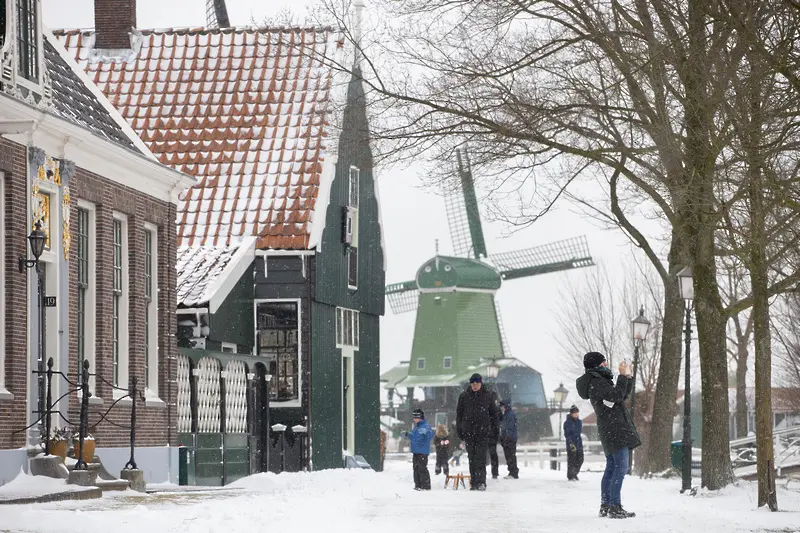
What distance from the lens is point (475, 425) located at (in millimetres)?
23312

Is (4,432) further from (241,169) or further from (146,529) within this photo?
(241,169)

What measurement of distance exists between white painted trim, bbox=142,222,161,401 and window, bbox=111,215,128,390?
3.63 ft

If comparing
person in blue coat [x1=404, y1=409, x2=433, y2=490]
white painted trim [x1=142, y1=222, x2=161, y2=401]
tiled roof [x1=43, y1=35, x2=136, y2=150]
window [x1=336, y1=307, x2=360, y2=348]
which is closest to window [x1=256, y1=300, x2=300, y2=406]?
window [x1=336, y1=307, x2=360, y2=348]

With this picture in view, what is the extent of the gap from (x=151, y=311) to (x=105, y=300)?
2.21 m

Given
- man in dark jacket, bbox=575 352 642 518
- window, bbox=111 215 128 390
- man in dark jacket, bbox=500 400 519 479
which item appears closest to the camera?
man in dark jacket, bbox=575 352 642 518

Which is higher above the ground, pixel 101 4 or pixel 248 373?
pixel 101 4

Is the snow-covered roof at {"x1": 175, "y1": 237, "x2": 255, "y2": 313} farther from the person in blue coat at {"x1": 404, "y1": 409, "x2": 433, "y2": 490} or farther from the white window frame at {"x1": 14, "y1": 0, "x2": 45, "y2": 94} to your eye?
the white window frame at {"x1": 14, "y1": 0, "x2": 45, "y2": 94}

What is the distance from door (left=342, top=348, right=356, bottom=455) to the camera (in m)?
34.1

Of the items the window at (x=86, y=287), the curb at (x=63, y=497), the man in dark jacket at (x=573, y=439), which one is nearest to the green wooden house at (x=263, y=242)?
the window at (x=86, y=287)

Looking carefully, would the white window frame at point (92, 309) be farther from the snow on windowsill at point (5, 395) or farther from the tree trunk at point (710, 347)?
the tree trunk at point (710, 347)

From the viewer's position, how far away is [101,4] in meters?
34.5

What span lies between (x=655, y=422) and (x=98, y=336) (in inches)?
500

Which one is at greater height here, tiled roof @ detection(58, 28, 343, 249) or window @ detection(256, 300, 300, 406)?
tiled roof @ detection(58, 28, 343, 249)

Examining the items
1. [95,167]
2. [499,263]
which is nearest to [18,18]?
[95,167]
